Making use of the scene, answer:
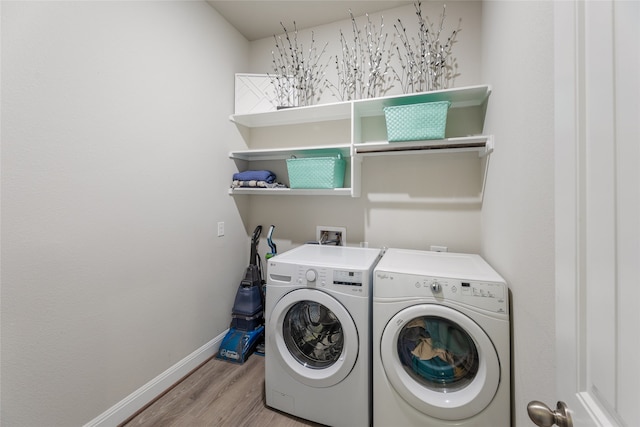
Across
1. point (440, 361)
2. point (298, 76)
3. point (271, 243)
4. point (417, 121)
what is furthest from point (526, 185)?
point (298, 76)

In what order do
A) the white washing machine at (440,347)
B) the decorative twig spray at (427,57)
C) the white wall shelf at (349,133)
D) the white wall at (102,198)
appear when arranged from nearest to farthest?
the white wall at (102,198)
the white washing machine at (440,347)
the white wall shelf at (349,133)
the decorative twig spray at (427,57)

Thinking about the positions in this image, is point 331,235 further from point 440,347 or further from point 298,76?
point 298,76

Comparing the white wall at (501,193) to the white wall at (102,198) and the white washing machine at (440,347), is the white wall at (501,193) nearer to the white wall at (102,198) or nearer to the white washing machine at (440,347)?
the white washing machine at (440,347)

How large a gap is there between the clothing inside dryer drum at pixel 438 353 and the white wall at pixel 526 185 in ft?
0.68

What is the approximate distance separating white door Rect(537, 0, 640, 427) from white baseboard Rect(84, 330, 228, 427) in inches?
77.5

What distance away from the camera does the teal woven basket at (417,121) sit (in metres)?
1.65

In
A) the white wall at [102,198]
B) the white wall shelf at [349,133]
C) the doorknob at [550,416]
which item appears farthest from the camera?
the white wall shelf at [349,133]

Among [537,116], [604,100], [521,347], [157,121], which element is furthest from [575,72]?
[157,121]

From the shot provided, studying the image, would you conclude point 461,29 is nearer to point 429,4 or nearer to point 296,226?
point 429,4

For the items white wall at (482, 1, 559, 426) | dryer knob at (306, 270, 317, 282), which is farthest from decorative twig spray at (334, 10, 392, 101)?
dryer knob at (306, 270, 317, 282)

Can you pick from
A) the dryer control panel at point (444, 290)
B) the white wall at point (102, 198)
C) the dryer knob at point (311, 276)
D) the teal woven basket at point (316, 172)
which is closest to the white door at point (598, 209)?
the dryer control panel at point (444, 290)

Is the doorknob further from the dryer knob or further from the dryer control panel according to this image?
the dryer knob

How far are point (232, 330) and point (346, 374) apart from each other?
3.89 feet

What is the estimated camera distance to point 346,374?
144 centimetres
